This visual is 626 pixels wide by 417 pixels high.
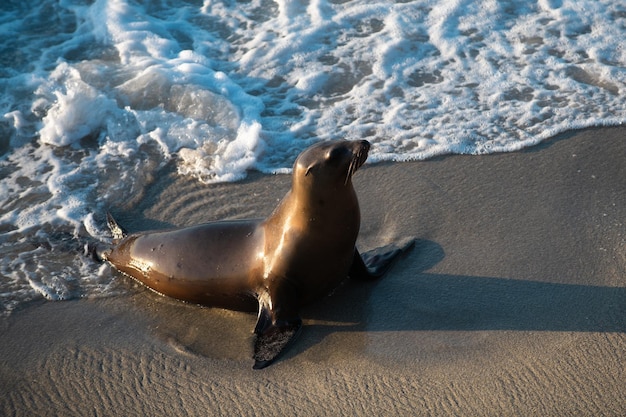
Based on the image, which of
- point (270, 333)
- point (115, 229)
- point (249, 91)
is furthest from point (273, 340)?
point (249, 91)

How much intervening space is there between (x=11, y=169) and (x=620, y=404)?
501 cm

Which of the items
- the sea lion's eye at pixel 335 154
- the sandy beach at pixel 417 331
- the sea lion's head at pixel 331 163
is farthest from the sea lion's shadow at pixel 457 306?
the sea lion's eye at pixel 335 154

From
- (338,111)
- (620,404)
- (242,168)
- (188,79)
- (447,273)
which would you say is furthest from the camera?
(188,79)

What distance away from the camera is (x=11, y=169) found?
21.0 feet

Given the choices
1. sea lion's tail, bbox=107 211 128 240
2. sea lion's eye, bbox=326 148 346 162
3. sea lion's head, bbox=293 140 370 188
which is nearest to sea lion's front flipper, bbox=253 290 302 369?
sea lion's head, bbox=293 140 370 188

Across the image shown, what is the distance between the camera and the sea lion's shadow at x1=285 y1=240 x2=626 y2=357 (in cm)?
426

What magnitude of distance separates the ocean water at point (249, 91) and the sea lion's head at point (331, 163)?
1648mm

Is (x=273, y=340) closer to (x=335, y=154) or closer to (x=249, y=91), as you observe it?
(x=335, y=154)

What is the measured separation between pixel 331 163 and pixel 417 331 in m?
1.07

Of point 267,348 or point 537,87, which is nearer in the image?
point 267,348

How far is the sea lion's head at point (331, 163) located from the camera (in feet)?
13.6

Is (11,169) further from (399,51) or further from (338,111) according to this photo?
(399,51)

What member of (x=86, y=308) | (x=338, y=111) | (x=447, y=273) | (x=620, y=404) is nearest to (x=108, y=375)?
(x=86, y=308)

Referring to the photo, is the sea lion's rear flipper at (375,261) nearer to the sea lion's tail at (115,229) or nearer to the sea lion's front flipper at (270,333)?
the sea lion's front flipper at (270,333)
